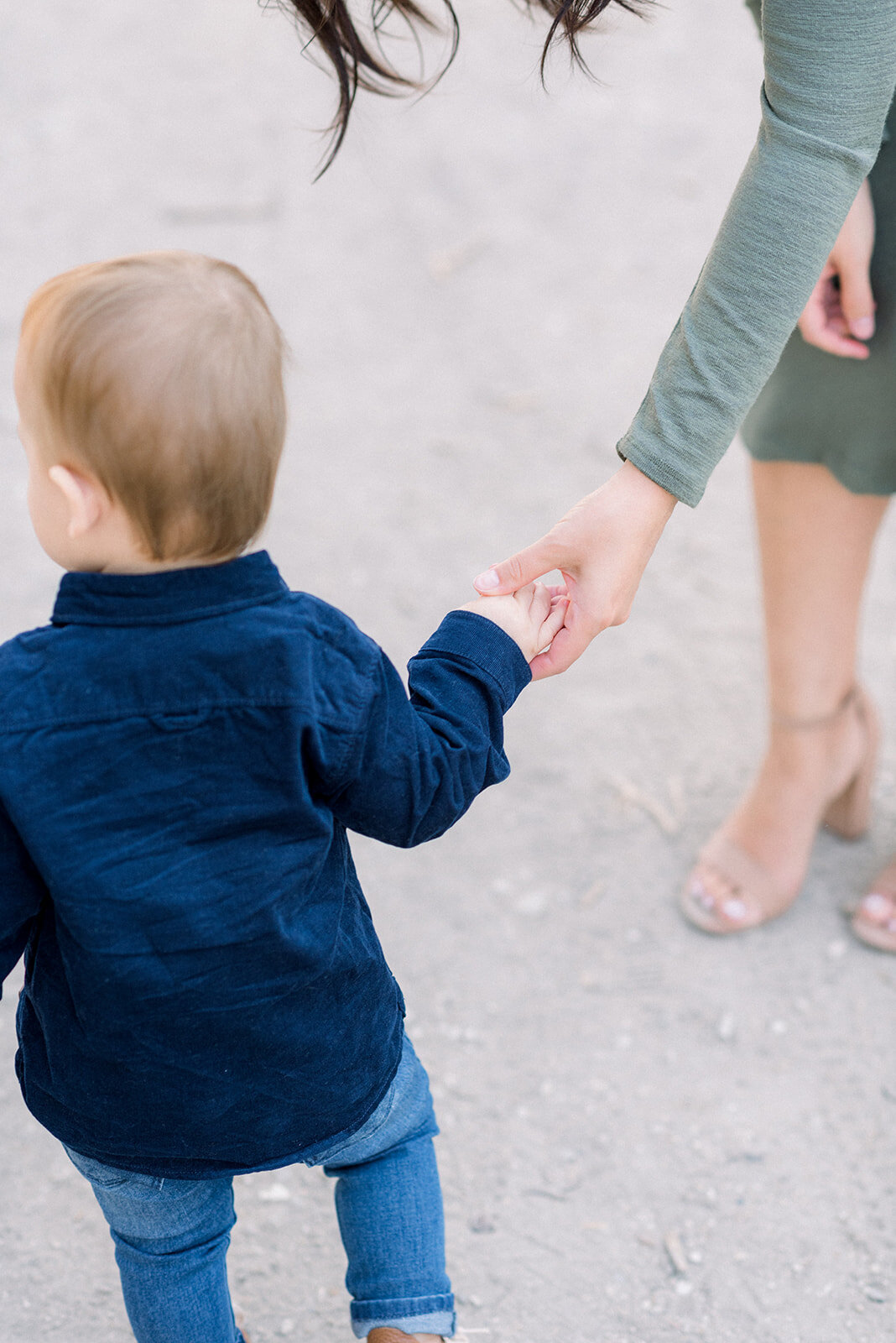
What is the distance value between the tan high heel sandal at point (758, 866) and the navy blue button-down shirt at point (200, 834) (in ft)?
3.07

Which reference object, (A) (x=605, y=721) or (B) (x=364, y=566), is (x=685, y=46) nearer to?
(B) (x=364, y=566)

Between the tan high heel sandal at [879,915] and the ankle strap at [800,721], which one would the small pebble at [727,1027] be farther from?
the ankle strap at [800,721]

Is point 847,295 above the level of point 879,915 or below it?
above

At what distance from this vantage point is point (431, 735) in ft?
→ 3.30

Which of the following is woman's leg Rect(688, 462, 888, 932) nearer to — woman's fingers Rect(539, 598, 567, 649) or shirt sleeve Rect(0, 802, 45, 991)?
woman's fingers Rect(539, 598, 567, 649)

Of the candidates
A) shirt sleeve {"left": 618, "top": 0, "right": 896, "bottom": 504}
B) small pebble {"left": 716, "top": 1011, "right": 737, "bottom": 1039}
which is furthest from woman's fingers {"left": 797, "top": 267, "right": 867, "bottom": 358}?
small pebble {"left": 716, "top": 1011, "right": 737, "bottom": 1039}

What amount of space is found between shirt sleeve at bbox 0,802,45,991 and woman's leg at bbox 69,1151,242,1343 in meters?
0.28

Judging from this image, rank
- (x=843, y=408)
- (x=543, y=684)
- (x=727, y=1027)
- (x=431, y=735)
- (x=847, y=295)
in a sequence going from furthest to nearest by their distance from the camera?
1. (x=543, y=684)
2. (x=727, y=1027)
3. (x=843, y=408)
4. (x=847, y=295)
5. (x=431, y=735)

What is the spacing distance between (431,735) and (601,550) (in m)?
0.32

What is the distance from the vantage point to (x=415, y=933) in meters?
1.86

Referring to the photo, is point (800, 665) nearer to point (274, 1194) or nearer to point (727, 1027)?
point (727, 1027)

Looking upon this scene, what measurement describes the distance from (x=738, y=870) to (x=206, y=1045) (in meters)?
1.12

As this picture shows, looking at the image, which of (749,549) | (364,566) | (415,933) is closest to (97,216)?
(364,566)

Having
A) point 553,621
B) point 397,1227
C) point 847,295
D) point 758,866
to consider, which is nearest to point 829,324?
point 847,295
